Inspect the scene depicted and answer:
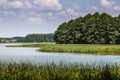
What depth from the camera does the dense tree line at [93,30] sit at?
10031 cm

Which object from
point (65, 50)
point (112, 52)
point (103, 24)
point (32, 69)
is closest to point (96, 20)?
point (103, 24)

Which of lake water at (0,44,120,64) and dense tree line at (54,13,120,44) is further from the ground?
dense tree line at (54,13,120,44)

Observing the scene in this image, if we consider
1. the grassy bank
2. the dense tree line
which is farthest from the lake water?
the dense tree line

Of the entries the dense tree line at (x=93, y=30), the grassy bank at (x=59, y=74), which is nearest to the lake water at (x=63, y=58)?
the grassy bank at (x=59, y=74)

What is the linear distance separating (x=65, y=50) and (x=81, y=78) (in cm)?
4739

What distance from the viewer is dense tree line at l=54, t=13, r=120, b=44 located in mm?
100312

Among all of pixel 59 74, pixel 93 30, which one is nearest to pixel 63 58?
pixel 59 74

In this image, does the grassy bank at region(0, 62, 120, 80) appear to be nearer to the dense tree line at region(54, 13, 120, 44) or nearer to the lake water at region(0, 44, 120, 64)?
the lake water at region(0, 44, 120, 64)

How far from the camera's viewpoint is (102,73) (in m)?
18.8

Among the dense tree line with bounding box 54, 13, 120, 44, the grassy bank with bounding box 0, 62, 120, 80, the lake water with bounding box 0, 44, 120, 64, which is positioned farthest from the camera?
the dense tree line with bounding box 54, 13, 120, 44

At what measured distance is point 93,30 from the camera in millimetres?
105312

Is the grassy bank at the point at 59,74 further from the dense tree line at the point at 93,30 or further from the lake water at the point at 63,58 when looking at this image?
the dense tree line at the point at 93,30

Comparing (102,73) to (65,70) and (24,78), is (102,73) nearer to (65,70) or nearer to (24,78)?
(65,70)

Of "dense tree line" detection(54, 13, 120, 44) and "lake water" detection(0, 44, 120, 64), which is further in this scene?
"dense tree line" detection(54, 13, 120, 44)
